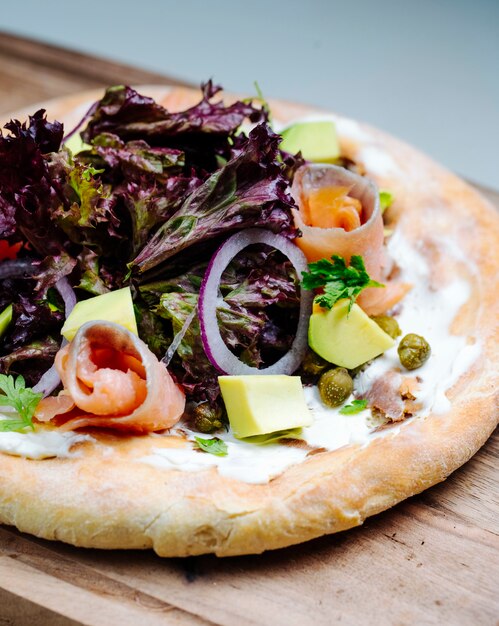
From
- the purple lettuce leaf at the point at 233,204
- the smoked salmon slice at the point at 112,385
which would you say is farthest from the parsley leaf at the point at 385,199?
the smoked salmon slice at the point at 112,385

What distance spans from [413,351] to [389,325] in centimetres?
24

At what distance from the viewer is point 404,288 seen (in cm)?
429

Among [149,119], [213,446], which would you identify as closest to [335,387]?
[213,446]

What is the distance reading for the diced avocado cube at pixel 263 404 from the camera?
3504 mm

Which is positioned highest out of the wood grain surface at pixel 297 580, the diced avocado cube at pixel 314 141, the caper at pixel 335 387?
the diced avocado cube at pixel 314 141

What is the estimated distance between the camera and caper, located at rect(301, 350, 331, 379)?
388cm

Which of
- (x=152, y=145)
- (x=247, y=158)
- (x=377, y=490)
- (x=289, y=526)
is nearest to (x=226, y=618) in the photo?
(x=289, y=526)

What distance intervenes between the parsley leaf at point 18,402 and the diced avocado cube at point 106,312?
304 millimetres

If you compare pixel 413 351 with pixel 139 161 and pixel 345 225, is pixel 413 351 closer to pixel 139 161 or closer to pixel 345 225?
pixel 345 225

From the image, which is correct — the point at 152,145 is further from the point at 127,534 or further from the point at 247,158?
the point at 127,534

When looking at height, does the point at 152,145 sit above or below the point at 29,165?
above

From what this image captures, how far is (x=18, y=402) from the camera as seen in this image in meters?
3.50

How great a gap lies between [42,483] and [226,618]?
3.02 ft

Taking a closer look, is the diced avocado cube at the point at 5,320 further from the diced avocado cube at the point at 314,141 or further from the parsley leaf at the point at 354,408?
the diced avocado cube at the point at 314,141
